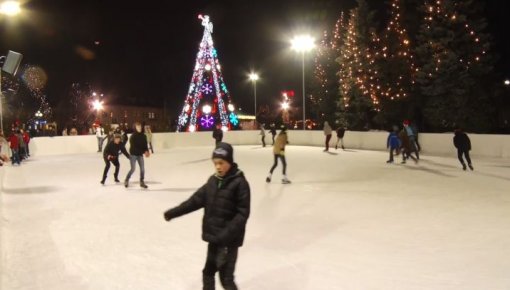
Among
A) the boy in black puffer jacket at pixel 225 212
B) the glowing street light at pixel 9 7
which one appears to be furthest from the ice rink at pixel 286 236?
the glowing street light at pixel 9 7

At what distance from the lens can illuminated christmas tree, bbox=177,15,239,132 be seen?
102 feet

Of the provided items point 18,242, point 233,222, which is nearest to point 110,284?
point 233,222

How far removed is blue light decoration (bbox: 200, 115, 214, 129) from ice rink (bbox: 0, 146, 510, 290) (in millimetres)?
20010

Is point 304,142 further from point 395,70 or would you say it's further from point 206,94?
point 206,94

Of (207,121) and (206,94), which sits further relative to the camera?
(207,121)

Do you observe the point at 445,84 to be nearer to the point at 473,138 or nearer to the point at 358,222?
the point at 473,138

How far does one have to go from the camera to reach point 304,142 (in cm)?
2958

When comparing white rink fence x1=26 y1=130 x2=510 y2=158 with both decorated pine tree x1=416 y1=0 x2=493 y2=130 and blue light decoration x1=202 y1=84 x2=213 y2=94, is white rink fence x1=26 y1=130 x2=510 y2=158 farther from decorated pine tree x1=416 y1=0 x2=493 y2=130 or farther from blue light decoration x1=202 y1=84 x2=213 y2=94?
decorated pine tree x1=416 y1=0 x2=493 y2=130

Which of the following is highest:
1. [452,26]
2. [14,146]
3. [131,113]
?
[452,26]

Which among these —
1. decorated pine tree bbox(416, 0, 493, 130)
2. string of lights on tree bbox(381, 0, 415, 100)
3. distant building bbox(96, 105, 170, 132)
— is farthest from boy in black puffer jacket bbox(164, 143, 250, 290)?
distant building bbox(96, 105, 170, 132)

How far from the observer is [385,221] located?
7.57 metres

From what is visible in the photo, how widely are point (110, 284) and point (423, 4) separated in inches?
1050

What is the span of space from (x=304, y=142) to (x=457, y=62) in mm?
9494

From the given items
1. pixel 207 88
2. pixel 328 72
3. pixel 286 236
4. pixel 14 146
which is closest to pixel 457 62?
pixel 207 88
